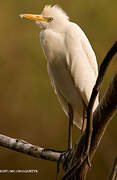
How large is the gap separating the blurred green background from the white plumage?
0.98 m

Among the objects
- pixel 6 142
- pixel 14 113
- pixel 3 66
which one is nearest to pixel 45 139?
pixel 14 113

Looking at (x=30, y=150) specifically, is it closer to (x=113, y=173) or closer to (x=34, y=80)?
(x=113, y=173)

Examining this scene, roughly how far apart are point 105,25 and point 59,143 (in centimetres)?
89

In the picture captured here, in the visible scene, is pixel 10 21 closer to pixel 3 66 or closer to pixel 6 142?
pixel 3 66

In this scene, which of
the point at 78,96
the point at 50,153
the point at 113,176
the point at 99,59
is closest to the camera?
the point at 113,176

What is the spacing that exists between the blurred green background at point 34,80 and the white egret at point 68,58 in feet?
3.20

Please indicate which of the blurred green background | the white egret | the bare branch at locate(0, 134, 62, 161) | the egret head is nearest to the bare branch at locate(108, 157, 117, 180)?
the bare branch at locate(0, 134, 62, 161)

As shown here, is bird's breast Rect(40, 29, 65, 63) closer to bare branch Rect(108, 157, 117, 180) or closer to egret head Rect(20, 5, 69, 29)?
egret head Rect(20, 5, 69, 29)

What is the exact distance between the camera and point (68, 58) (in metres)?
1.85

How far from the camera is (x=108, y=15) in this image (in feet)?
9.59

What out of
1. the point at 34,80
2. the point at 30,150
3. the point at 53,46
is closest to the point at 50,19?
the point at 53,46

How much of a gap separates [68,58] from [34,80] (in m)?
1.17

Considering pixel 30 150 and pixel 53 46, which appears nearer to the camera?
pixel 30 150

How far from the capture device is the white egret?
1.87 m
